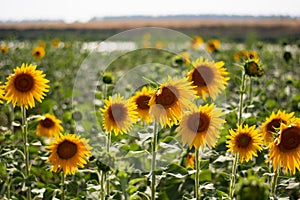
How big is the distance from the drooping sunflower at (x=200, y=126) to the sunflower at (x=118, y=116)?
12.7 inches

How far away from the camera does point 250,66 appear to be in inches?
116

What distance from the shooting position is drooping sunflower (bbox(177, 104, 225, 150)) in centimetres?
234

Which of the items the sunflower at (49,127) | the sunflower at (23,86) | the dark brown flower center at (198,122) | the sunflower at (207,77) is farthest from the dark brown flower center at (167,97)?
the sunflower at (49,127)

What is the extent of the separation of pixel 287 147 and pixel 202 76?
74 centimetres

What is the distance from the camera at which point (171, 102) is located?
2.32 metres

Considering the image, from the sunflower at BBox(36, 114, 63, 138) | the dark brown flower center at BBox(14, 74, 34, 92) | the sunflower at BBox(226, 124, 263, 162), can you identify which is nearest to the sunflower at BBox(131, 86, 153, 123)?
the sunflower at BBox(226, 124, 263, 162)

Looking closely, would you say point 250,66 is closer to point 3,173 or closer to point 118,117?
point 118,117

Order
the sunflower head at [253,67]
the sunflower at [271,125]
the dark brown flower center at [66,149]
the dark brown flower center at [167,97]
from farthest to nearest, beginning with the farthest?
the sunflower head at [253,67] → the dark brown flower center at [66,149] → the sunflower at [271,125] → the dark brown flower center at [167,97]

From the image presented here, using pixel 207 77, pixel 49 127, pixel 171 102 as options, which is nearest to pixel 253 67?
pixel 207 77

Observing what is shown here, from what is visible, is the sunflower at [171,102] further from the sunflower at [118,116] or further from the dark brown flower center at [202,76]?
the dark brown flower center at [202,76]

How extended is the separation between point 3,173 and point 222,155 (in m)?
1.29

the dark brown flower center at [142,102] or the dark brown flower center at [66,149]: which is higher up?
the dark brown flower center at [142,102]

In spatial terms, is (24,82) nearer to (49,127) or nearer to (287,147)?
(49,127)

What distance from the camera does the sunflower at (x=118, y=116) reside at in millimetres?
2553
